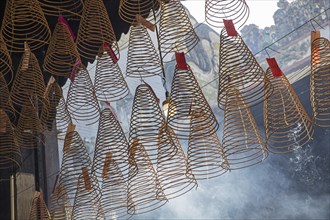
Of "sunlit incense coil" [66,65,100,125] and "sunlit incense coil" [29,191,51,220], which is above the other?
"sunlit incense coil" [66,65,100,125]

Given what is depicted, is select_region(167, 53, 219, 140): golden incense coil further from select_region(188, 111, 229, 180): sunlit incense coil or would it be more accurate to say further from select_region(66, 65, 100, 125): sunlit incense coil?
select_region(66, 65, 100, 125): sunlit incense coil

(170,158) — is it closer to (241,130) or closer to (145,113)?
(145,113)

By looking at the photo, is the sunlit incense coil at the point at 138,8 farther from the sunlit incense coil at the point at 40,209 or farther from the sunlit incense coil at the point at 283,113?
the sunlit incense coil at the point at 40,209

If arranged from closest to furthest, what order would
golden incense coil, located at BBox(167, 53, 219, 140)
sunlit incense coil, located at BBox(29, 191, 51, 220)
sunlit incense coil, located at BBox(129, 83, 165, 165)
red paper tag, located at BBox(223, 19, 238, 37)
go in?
red paper tag, located at BBox(223, 19, 238, 37) → golden incense coil, located at BBox(167, 53, 219, 140) → sunlit incense coil, located at BBox(129, 83, 165, 165) → sunlit incense coil, located at BBox(29, 191, 51, 220)

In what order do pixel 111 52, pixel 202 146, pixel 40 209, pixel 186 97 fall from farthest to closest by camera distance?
pixel 40 209
pixel 111 52
pixel 202 146
pixel 186 97

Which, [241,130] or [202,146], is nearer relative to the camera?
[202,146]

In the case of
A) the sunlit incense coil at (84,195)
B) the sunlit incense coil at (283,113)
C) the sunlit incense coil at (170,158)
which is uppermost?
the sunlit incense coil at (283,113)

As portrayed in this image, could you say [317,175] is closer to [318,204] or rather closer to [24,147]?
[318,204]

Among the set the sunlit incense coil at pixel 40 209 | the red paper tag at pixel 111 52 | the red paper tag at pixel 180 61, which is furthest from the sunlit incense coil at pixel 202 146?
the sunlit incense coil at pixel 40 209

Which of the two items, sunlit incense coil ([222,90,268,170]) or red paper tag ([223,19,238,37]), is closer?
red paper tag ([223,19,238,37])

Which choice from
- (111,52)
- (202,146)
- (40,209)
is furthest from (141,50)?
(40,209)

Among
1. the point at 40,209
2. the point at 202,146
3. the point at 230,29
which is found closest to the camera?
the point at 230,29

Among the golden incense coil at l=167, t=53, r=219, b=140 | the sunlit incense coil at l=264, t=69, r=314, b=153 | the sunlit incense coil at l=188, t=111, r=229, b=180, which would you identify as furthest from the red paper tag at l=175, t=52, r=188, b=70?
the sunlit incense coil at l=264, t=69, r=314, b=153

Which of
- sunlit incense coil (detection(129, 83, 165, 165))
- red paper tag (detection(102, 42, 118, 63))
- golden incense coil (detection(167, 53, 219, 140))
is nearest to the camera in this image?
golden incense coil (detection(167, 53, 219, 140))
